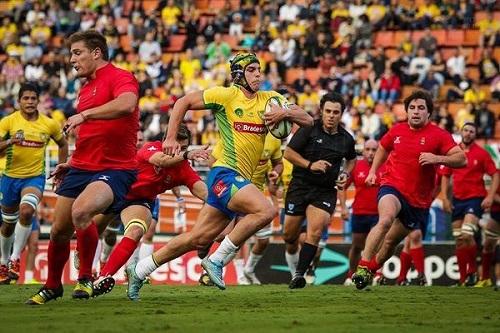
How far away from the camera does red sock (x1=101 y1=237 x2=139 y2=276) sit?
13.4m

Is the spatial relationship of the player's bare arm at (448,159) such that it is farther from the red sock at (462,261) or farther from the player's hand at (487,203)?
the red sock at (462,261)

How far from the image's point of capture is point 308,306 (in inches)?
500

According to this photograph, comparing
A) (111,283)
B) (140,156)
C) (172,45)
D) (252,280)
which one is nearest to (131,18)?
(172,45)

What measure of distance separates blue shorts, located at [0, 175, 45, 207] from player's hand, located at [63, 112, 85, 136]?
7.21 m

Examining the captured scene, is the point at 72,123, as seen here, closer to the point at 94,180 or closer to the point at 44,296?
the point at 94,180

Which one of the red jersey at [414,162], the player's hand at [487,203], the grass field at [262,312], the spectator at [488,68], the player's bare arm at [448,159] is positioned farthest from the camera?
the spectator at [488,68]

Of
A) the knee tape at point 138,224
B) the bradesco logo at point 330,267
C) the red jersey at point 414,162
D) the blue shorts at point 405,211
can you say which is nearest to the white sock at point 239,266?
the bradesco logo at point 330,267

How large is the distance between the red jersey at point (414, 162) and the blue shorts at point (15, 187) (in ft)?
18.4

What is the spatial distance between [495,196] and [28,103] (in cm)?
776

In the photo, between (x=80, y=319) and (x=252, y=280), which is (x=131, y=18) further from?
(x=80, y=319)

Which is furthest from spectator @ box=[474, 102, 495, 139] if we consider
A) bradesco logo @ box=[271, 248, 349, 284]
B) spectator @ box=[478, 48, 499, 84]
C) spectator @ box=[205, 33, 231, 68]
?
spectator @ box=[205, 33, 231, 68]

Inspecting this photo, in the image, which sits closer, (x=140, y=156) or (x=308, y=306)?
(x=308, y=306)

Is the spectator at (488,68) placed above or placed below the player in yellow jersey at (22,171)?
above

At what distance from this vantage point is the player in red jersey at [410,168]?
16031mm
